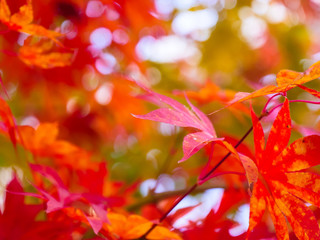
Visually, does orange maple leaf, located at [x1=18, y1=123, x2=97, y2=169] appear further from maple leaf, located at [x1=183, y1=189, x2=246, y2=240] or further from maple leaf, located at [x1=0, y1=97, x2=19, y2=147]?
maple leaf, located at [x1=183, y1=189, x2=246, y2=240]

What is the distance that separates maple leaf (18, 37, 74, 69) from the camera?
21.4 inches

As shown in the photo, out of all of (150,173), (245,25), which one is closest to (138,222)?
(150,173)

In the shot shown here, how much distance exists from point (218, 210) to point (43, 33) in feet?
1.11

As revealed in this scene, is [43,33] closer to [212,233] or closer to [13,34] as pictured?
[212,233]

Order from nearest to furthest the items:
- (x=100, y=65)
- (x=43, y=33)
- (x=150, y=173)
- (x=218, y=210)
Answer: (x=43, y=33)
(x=218, y=210)
(x=100, y=65)
(x=150, y=173)

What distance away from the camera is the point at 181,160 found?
36 centimetres

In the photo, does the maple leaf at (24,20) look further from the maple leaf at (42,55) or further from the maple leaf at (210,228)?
the maple leaf at (210,228)

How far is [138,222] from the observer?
0.50m

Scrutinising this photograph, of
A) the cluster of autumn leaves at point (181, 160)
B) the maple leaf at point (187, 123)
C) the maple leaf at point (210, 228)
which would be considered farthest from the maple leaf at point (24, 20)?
the maple leaf at point (210, 228)

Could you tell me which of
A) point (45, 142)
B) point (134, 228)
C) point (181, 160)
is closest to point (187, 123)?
point (181, 160)

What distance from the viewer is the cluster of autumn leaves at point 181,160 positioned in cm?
40

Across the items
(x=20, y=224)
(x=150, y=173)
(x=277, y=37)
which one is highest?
(x=20, y=224)

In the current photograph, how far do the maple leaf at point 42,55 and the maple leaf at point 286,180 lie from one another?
270 millimetres

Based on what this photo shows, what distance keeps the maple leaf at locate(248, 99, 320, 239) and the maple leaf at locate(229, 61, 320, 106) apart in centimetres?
2
